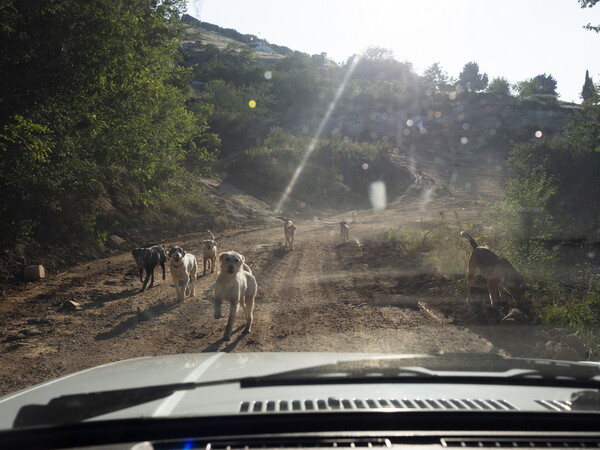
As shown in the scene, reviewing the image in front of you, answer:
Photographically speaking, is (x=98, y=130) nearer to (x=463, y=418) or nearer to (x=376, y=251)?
(x=376, y=251)

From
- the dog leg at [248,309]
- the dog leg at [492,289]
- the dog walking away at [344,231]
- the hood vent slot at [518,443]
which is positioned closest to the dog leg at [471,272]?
the dog leg at [492,289]

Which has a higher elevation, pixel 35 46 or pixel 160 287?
pixel 35 46

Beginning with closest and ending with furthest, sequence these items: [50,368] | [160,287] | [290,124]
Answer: [50,368] < [160,287] < [290,124]

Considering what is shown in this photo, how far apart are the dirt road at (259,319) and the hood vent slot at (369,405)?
4.33 m

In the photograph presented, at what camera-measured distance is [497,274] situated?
867 cm

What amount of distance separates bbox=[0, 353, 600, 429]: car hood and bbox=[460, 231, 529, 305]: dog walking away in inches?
228

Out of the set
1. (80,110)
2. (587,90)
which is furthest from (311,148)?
(80,110)

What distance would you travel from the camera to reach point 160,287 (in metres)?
11.2

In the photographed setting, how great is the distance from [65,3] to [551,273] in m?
13.2

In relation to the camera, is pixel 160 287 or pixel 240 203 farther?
pixel 240 203

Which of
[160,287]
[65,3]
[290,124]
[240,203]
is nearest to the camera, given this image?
[160,287]

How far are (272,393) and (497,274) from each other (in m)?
7.19

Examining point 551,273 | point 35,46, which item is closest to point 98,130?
point 35,46

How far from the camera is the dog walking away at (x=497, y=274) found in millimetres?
8492
